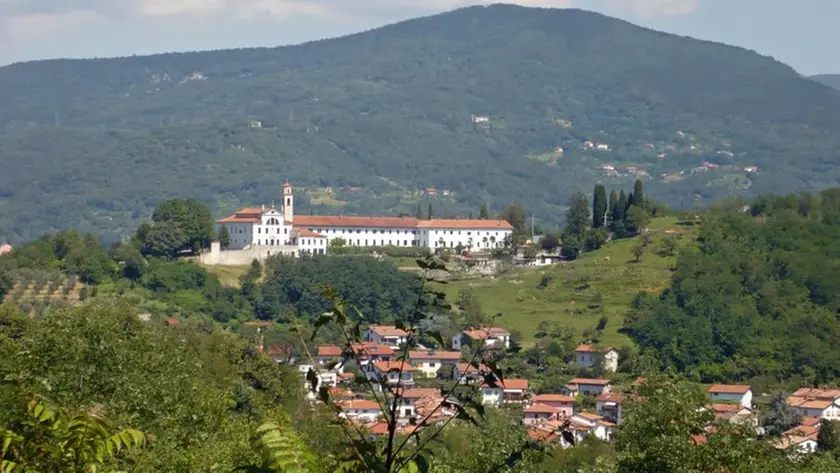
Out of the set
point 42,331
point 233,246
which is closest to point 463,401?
point 42,331

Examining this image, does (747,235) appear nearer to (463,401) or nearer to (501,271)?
(501,271)

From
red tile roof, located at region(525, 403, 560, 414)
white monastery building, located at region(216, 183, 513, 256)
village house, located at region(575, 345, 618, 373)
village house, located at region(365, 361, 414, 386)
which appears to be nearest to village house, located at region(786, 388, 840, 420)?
red tile roof, located at region(525, 403, 560, 414)

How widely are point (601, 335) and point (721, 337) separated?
6266 millimetres

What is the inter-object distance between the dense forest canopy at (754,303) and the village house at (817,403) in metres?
7.49

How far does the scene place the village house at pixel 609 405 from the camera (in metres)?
58.2

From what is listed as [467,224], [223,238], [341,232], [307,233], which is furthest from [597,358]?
[341,232]

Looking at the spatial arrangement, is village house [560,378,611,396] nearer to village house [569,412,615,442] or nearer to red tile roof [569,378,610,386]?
red tile roof [569,378,610,386]

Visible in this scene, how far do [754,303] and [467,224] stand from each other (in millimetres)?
30304

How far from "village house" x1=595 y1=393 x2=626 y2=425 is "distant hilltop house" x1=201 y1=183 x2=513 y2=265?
36389mm

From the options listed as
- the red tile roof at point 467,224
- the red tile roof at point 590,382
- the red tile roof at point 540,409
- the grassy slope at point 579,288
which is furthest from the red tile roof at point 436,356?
the red tile roof at point 467,224

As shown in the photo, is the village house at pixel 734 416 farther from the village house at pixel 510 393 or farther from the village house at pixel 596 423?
the village house at pixel 510 393

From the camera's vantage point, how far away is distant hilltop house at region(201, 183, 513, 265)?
9819cm

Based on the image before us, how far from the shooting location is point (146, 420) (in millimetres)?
24250

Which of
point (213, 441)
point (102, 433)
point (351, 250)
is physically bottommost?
point (351, 250)
